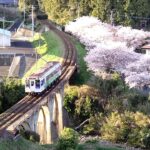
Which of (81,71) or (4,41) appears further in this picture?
(4,41)

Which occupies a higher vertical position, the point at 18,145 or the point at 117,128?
the point at 18,145

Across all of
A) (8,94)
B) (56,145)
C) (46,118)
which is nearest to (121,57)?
(46,118)

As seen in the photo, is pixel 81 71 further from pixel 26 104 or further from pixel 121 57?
pixel 26 104

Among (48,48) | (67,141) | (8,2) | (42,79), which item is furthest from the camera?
(8,2)

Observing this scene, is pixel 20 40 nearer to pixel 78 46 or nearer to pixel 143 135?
pixel 78 46

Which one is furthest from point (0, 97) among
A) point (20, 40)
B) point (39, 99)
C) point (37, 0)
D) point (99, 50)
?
point (37, 0)

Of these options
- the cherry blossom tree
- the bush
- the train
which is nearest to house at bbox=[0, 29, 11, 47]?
the cherry blossom tree
